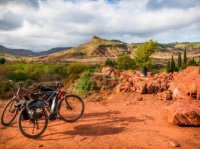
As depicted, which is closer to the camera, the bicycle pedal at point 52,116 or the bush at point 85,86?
the bicycle pedal at point 52,116

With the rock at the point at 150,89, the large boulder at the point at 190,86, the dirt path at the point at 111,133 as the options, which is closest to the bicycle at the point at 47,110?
the dirt path at the point at 111,133

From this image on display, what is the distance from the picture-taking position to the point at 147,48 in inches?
2468

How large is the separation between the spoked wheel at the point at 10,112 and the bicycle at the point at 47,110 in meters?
0.60

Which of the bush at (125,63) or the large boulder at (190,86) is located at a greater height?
the bush at (125,63)

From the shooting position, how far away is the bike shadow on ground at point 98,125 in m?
7.71

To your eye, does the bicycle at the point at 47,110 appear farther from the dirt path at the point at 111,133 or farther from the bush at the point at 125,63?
the bush at the point at 125,63

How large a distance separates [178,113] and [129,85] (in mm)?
6884

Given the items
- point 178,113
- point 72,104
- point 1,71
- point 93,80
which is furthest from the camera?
point 1,71

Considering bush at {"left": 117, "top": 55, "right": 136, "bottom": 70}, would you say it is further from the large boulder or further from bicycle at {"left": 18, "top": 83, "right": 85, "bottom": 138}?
bicycle at {"left": 18, "top": 83, "right": 85, "bottom": 138}

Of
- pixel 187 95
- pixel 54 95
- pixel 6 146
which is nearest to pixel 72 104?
pixel 54 95

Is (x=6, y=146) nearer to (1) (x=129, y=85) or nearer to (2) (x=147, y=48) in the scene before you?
(1) (x=129, y=85)

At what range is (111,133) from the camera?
26.0ft

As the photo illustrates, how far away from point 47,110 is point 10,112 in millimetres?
1257

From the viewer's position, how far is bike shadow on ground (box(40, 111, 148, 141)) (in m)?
7.71
